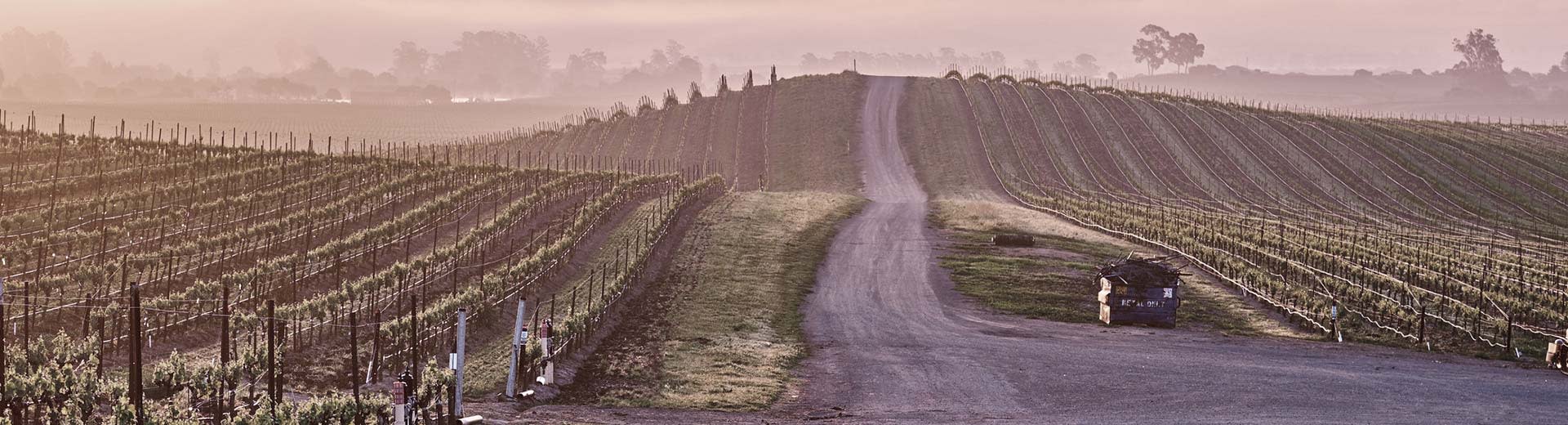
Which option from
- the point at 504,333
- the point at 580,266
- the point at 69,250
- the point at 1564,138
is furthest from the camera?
the point at 1564,138

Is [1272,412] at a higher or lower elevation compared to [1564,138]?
lower

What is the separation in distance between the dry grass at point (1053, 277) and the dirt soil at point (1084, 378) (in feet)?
6.09

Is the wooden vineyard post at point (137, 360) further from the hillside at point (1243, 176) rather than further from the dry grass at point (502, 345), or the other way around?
the hillside at point (1243, 176)

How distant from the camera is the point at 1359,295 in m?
53.8

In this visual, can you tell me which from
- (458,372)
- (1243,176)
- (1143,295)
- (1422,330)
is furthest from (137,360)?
(1243,176)

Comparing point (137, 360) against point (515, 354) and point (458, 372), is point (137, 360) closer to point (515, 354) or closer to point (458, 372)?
point (458, 372)

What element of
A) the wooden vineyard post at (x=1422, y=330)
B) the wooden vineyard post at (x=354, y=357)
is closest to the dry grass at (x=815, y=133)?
the wooden vineyard post at (x=1422, y=330)

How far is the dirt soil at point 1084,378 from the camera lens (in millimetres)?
34906

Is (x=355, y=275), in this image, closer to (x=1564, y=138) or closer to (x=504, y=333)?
(x=504, y=333)

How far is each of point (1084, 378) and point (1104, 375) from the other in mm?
738

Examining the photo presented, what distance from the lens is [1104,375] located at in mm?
40469

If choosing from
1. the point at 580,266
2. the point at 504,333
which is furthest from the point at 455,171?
the point at 504,333

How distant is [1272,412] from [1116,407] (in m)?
3.64

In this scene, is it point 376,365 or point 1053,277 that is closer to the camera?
point 376,365
